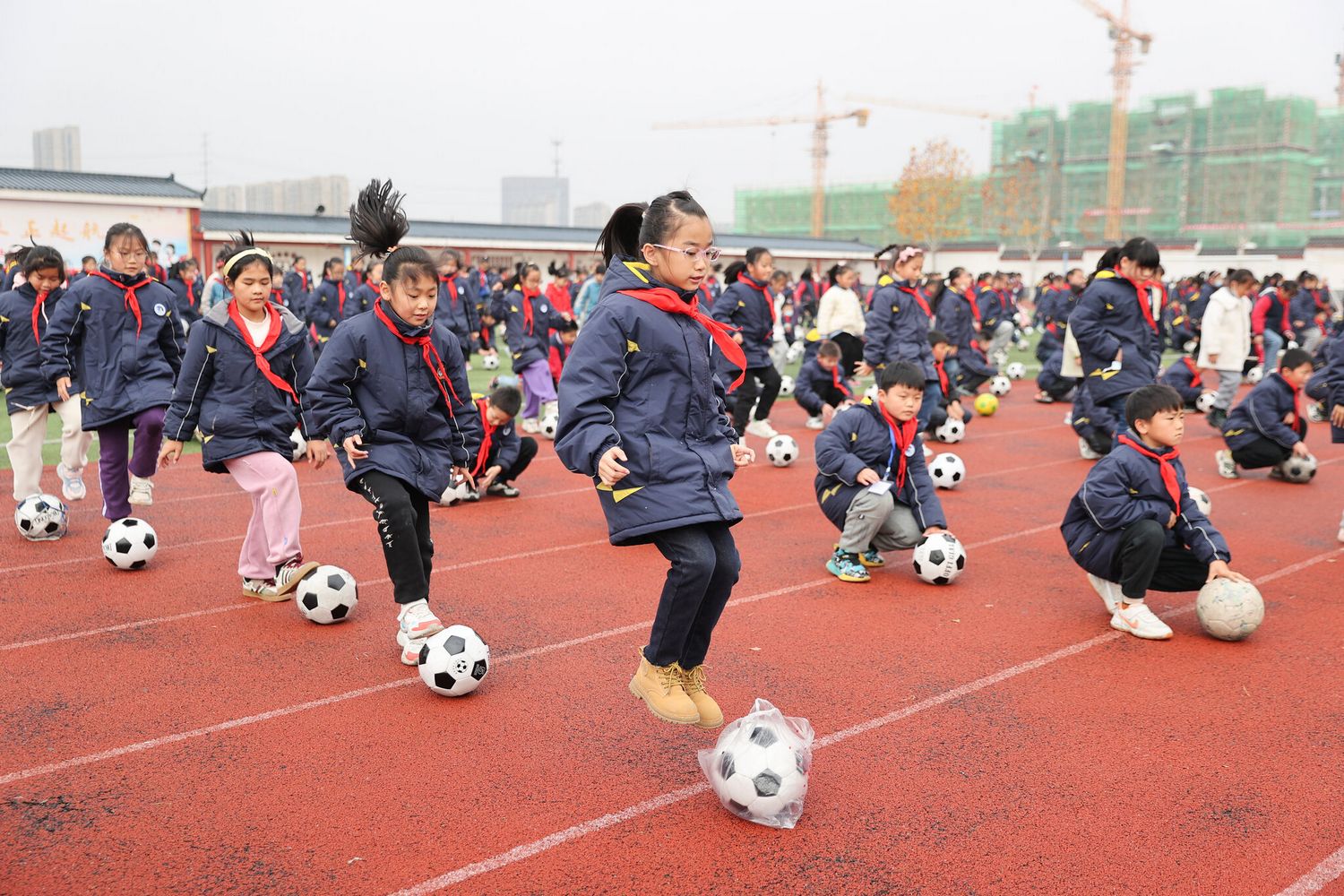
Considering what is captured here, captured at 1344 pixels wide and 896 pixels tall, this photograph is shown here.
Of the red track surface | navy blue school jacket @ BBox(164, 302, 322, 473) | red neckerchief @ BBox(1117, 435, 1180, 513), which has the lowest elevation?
the red track surface

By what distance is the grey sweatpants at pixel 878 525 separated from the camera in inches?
237

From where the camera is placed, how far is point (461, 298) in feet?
39.7

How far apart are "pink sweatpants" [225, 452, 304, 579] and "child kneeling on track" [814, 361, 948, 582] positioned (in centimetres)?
292

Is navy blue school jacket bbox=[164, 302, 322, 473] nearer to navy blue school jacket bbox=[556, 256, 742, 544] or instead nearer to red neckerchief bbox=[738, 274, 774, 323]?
navy blue school jacket bbox=[556, 256, 742, 544]

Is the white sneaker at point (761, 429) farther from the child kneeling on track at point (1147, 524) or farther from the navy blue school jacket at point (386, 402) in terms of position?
the navy blue school jacket at point (386, 402)

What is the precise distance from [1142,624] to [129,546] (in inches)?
215

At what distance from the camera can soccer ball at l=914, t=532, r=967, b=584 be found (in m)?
5.94

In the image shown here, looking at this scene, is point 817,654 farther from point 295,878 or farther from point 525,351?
point 525,351

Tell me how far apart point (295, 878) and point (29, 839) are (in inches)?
34.6

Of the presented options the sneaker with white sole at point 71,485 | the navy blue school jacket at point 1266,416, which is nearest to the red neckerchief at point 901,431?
the navy blue school jacket at point 1266,416

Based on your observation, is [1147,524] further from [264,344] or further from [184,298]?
[184,298]

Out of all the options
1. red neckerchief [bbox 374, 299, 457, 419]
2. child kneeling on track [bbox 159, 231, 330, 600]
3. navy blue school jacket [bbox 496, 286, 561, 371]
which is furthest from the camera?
navy blue school jacket [bbox 496, 286, 561, 371]

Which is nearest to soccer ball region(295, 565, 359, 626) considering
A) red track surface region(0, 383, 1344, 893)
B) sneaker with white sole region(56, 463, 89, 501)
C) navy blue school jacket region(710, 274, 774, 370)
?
red track surface region(0, 383, 1344, 893)

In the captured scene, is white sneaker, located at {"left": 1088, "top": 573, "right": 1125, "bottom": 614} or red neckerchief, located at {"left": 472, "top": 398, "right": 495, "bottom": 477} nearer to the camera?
white sneaker, located at {"left": 1088, "top": 573, "right": 1125, "bottom": 614}
